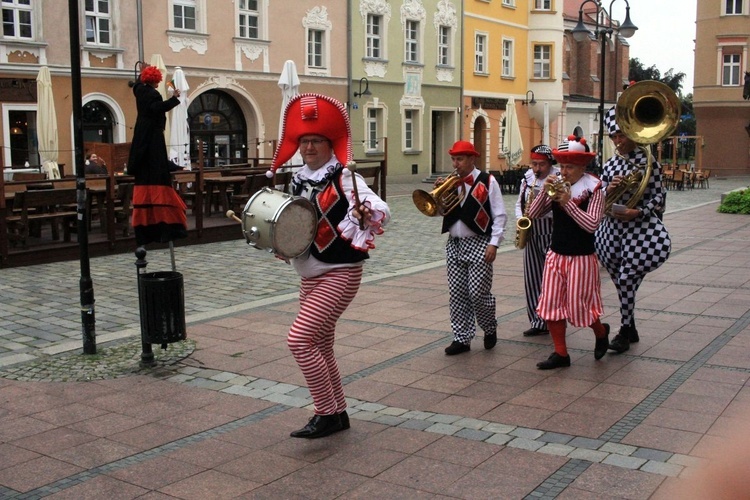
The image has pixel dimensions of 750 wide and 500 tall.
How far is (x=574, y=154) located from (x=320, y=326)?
8.35 feet

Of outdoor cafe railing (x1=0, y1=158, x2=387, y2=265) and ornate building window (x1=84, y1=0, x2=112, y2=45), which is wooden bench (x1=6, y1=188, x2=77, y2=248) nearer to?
outdoor cafe railing (x1=0, y1=158, x2=387, y2=265)

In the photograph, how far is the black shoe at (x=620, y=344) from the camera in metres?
6.83

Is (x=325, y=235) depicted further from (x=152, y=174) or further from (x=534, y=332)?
(x=152, y=174)

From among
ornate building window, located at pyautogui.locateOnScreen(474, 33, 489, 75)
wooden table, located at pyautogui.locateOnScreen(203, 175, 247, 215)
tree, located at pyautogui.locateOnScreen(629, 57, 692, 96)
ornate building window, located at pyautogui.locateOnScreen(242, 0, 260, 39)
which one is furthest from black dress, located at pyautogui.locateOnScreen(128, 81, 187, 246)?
tree, located at pyautogui.locateOnScreen(629, 57, 692, 96)

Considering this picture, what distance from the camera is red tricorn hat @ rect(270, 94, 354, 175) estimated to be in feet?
16.1

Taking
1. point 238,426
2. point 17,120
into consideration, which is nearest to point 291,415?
point 238,426

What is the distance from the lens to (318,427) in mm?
5012

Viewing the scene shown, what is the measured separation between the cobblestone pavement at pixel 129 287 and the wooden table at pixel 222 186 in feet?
4.41

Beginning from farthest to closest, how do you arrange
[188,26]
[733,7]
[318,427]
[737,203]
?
[733,7]
[188,26]
[737,203]
[318,427]

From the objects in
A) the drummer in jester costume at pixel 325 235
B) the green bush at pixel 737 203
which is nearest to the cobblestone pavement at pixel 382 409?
the drummer in jester costume at pixel 325 235

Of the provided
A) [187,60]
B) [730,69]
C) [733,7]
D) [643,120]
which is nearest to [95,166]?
[187,60]

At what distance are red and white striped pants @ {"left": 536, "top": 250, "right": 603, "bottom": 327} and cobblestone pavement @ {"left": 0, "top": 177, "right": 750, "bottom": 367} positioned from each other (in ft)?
12.1

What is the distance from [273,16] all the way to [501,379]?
23115 millimetres

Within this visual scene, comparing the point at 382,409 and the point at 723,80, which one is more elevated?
the point at 723,80
